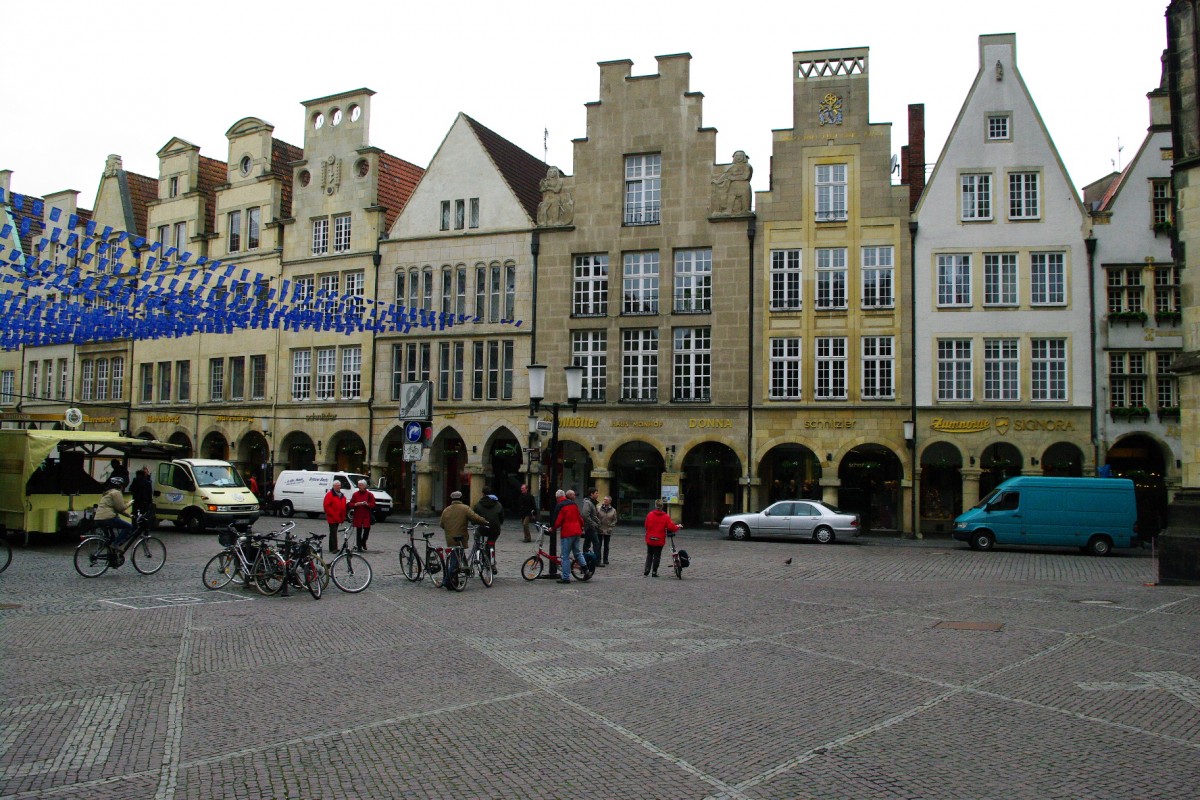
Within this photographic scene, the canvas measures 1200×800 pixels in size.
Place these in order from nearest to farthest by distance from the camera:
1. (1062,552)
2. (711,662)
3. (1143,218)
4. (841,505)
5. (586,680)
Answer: (586,680) < (711,662) < (1062,552) < (1143,218) < (841,505)

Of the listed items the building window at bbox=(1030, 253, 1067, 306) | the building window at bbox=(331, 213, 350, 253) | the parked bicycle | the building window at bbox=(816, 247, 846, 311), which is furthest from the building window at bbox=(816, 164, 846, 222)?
the parked bicycle

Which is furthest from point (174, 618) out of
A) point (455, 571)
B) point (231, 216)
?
point (231, 216)

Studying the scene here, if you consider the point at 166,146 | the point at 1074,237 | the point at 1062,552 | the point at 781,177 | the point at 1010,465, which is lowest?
the point at 1062,552

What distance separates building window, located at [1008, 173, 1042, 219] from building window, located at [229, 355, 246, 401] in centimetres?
3346

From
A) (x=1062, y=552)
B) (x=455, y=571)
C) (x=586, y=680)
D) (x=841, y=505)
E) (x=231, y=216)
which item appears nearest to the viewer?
(x=586, y=680)

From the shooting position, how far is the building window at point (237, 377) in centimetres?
4856

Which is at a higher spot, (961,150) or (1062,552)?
(961,150)

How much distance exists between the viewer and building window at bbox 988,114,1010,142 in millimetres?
36406

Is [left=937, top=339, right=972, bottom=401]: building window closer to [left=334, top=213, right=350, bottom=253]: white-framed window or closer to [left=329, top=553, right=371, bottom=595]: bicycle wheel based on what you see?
[left=329, top=553, right=371, bottom=595]: bicycle wheel

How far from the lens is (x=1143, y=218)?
34.9 meters

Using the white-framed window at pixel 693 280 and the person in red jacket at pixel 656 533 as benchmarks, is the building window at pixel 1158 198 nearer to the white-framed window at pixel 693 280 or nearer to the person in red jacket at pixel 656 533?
the white-framed window at pixel 693 280

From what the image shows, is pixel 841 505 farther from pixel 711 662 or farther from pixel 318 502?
pixel 711 662

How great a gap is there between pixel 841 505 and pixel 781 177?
12249 millimetres

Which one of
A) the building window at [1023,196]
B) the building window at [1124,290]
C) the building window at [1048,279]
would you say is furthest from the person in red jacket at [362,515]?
the building window at [1124,290]
